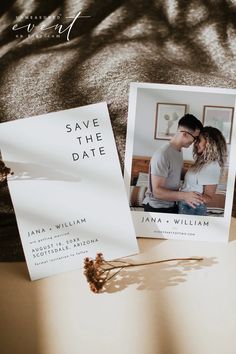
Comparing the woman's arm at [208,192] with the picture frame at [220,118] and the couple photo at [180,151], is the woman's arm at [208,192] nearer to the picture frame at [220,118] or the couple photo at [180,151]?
the couple photo at [180,151]

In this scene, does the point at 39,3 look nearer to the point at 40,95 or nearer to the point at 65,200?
the point at 40,95

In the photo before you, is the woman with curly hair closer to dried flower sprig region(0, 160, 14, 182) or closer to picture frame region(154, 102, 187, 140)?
picture frame region(154, 102, 187, 140)

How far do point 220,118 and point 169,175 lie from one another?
0.15 m

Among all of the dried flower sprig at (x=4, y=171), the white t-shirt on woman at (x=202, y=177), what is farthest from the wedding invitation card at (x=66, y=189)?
the white t-shirt on woman at (x=202, y=177)

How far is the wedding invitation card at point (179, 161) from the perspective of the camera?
795 mm

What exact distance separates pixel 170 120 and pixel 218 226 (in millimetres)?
238

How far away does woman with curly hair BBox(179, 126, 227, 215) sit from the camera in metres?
0.80

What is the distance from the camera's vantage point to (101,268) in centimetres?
78

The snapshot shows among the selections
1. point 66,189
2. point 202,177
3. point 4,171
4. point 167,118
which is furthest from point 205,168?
point 4,171

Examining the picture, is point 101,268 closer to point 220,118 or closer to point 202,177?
point 202,177

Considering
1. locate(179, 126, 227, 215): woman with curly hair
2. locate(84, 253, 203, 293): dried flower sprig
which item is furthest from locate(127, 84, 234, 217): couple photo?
locate(84, 253, 203, 293): dried flower sprig

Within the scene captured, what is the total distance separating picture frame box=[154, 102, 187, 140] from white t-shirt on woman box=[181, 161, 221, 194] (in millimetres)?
89

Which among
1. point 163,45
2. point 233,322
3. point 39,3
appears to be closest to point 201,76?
point 163,45

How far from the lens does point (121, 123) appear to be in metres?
0.81
